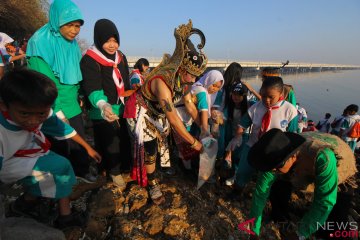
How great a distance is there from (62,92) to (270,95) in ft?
7.53

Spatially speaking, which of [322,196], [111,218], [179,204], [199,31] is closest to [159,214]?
[179,204]

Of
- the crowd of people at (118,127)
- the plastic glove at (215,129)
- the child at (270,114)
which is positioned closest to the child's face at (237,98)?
the crowd of people at (118,127)

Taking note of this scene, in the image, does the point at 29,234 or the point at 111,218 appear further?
the point at 111,218

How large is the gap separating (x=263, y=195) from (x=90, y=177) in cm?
211

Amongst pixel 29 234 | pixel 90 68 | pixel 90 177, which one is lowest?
pixel 90 177

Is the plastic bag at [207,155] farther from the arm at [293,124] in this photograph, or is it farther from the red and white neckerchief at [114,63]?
the red and white neckerchief at [114,63]

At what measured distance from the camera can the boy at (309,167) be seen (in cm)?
180

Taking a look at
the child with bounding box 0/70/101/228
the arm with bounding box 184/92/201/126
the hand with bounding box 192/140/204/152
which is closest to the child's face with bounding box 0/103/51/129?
the child with bounding box 0/70/101/228

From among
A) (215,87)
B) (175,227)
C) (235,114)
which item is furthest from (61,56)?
(235,114)

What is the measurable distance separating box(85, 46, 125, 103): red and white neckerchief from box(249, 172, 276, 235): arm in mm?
1803

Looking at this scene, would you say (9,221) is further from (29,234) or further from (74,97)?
(74,97)

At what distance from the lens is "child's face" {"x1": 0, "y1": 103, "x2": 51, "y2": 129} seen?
153 cm

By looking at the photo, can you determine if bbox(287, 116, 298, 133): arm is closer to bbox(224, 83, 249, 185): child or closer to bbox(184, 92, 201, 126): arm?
bbox(224, 83, 249, 185): child

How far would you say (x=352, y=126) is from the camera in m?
6.47
